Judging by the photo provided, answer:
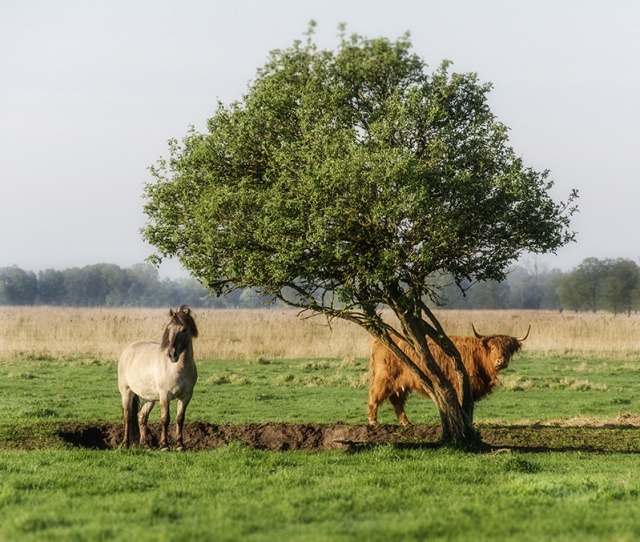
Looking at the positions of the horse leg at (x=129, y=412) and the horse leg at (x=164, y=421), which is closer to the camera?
the horse leg at (x=164, y=421)

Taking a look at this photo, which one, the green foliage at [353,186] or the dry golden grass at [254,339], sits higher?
the green foliage at [353,186]

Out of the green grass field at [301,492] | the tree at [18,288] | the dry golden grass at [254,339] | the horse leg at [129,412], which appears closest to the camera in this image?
the green grass field at [301,492]

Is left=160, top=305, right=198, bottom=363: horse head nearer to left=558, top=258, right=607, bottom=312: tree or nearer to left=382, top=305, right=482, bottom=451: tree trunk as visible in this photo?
left=382, top=305, right=482, bottom=451: tree trunk

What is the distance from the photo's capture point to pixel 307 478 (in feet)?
36.5

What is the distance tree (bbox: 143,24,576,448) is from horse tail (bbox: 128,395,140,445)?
309cm

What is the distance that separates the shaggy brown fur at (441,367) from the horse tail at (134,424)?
5507mm

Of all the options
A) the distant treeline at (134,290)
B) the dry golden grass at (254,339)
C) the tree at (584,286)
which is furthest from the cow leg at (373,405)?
the distant treeline at (134,290)

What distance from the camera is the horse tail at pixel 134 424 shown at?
52.2 ft

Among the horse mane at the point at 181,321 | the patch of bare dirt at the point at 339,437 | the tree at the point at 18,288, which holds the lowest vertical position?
the patch of bare dirt at the point at 339,437

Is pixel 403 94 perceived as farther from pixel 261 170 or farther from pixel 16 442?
pixel 16 442

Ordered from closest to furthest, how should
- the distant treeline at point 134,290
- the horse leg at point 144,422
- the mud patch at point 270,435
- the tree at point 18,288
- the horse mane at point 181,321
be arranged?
the horse mane at point 181,321
the mud patch at point 270,435
the horse leg at point 144,422
the distant treeline at point 134,290
the tree at point 18,288

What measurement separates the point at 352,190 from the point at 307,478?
4292 mm

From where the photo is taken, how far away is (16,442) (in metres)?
15.5

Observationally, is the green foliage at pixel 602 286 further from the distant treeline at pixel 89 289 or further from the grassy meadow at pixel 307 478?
the grassy meadow at pixel 307 478
